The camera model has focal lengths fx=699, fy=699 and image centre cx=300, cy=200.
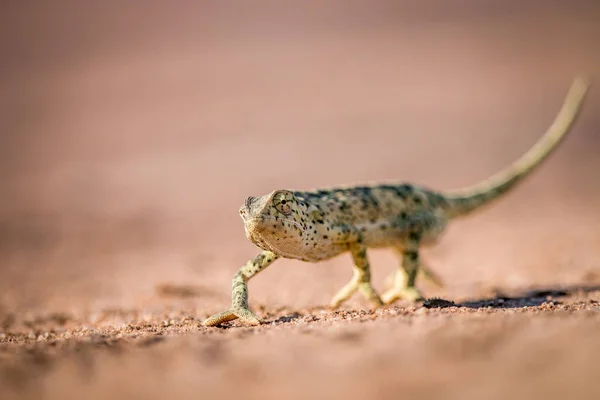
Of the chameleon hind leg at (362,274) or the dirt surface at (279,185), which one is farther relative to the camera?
the chameleon hind leg at (362,274)

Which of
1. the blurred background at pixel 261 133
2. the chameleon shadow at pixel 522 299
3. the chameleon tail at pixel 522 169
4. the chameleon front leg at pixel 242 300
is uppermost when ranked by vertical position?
the blurred background at pixel 261 133

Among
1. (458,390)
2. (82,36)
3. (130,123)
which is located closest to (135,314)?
(458,390)

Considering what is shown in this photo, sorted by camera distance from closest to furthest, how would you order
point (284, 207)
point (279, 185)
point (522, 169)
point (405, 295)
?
point (284, 207), point (405, 295), point (522, 169), point (279, 185)

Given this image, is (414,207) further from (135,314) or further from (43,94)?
(43,94)

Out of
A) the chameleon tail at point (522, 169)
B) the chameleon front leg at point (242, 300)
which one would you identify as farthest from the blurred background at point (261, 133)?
the chameleon front leg at point (242, 300)

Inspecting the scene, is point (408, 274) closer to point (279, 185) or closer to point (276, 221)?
point (276, 221)

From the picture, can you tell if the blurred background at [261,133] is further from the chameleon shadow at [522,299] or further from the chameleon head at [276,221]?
the chameleon head at [276,221]

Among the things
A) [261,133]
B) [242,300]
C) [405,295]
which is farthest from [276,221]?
[261,133]
